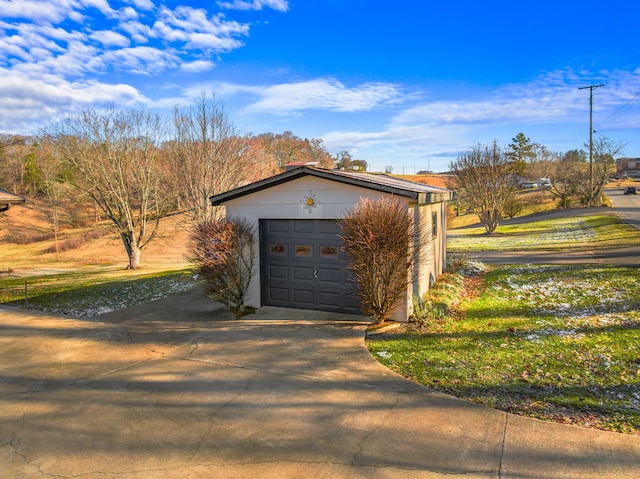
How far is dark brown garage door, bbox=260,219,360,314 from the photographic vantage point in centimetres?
881

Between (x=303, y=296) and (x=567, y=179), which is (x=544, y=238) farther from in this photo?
(x=567, y=179)

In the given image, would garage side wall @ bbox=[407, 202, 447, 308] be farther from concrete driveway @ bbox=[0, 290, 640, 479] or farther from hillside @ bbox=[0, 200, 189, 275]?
hillside @ bbox=[0, 200, 189, 275]

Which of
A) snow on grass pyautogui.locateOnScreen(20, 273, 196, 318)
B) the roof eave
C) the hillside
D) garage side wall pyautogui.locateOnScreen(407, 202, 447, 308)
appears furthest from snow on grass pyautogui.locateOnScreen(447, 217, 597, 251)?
the hillside

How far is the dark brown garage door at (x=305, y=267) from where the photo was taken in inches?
347

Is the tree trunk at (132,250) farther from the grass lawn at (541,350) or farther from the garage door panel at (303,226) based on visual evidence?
the grass lawn at (541,350)

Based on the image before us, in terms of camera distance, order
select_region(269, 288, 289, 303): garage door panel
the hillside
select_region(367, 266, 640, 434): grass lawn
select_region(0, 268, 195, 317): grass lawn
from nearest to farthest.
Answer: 1. select_region(367, 266, 640, 434): grass lawn
2. select_region(269, 288, 289, 303): garage door panel
3. select_region(0, 268, 195, 317): grass lawn
4. the hillside

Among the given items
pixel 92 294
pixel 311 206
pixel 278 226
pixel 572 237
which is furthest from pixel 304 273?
pixel 572 237

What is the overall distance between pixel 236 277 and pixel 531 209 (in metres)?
46.3

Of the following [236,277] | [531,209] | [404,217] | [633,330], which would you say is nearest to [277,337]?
[236,277]

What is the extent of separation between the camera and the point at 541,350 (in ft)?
21.1

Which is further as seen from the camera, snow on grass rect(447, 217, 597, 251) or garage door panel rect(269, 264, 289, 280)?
snow on grass rect(447, 217, 597, 251)

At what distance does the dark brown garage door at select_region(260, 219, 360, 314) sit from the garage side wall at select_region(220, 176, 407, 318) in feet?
0.60

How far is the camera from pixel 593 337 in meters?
6.81

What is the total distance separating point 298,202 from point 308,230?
681mm
